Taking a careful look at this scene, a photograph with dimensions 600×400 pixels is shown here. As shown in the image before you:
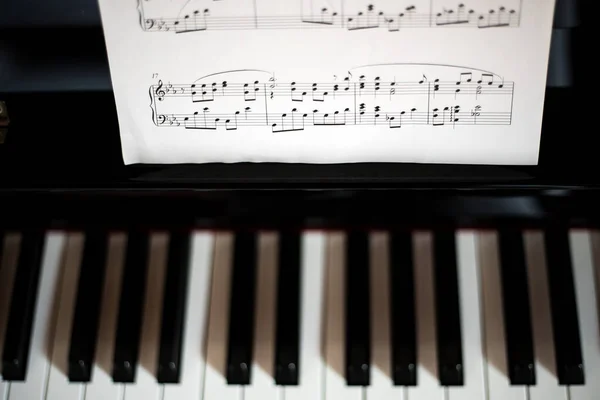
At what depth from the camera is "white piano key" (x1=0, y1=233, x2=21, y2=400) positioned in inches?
47.1

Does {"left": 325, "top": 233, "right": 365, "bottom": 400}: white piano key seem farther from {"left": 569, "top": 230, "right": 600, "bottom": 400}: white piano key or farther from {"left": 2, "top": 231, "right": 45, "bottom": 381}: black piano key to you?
{"left": 2, "top": 231, "right": 45, "bottom": 381}: black piano key

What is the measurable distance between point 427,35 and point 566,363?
1.91 ft

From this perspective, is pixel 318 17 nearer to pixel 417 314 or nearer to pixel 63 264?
pixel 417 314

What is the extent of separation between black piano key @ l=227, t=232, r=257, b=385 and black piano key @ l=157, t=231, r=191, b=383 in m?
0.09

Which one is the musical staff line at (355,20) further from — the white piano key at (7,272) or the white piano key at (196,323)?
the white piano key at (7,272)

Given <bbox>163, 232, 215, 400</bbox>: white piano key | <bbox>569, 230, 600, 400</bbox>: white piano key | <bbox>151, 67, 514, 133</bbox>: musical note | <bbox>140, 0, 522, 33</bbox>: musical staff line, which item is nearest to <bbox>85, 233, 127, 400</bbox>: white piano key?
<bbox>163, 232, 215, 400</bbox>: white piano key

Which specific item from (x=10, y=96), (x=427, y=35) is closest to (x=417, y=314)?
(x=427, y=35)

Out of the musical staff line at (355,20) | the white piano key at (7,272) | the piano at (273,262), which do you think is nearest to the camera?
the musical staff line at (355,20)

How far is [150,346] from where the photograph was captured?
1.16 metres

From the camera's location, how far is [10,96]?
113cm

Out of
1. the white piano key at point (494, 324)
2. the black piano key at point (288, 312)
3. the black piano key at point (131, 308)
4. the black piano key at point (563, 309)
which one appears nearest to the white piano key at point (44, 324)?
the black piano key at point (131, 308)

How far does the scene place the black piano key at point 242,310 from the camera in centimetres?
112

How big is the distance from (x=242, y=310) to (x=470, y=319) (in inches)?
15.5

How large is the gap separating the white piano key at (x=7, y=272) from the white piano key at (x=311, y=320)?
1.70 ft
